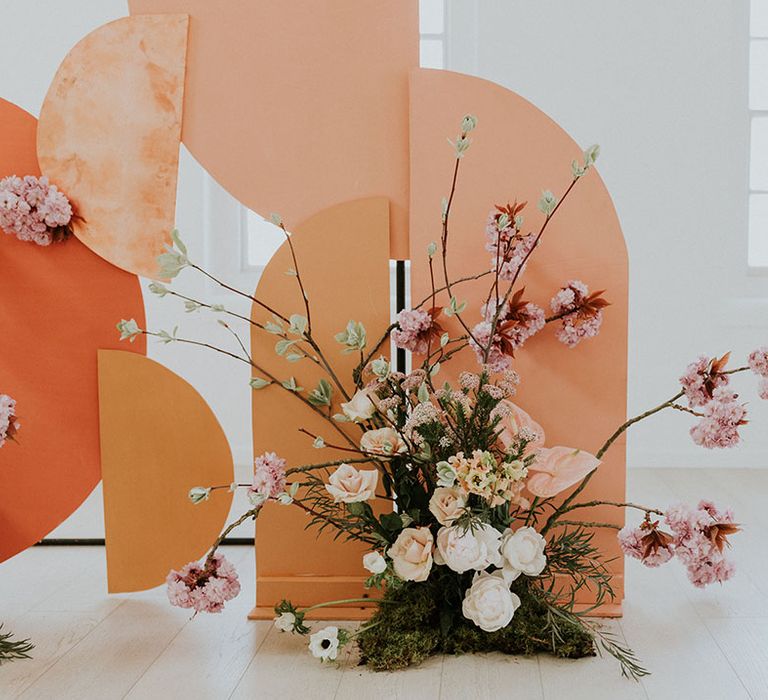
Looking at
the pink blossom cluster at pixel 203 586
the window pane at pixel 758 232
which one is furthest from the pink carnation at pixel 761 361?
the window pane at pixel 758 232

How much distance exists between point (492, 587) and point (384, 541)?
214 millimetres

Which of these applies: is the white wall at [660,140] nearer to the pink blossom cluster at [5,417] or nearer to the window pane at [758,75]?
the window pane at [758,75]

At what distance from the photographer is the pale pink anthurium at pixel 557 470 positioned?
1.84 metres

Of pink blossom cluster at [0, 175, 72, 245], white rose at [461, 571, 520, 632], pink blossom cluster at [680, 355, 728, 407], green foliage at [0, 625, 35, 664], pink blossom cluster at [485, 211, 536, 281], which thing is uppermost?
pink blossom cluster at [0, 175, 72, 245]

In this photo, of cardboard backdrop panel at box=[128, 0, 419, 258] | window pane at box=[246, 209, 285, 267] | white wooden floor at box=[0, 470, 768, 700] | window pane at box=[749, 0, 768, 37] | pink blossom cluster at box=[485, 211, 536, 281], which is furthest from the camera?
window pane at box=[246, 209, 285, 267]

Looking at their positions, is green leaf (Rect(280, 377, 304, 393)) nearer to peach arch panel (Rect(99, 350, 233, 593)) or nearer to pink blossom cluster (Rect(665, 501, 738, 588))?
peach arch panel (Rect(99, 350, 233, 593))

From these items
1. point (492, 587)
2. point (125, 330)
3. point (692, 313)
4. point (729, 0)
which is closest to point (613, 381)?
point (492, 587)

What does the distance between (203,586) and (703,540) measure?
0.92 metres

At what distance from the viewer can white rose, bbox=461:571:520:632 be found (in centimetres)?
168

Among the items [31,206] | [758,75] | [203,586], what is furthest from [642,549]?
[758,75]

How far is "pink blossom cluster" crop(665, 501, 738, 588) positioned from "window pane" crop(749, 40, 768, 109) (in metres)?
2.39

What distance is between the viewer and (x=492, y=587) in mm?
1705

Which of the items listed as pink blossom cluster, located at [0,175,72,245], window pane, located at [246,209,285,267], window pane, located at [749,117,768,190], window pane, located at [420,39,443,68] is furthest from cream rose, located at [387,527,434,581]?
window pane, located at [749,117,768,190]

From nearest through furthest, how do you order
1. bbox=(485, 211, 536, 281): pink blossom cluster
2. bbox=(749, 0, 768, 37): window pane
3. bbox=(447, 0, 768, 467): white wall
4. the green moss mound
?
the green moss mound, bbox=(485, 211, 536, 281): pink blossom cluster, bbox=(447, 0, 768, 467): white wall, bbox=(749, 0, 768, 37): window pane
